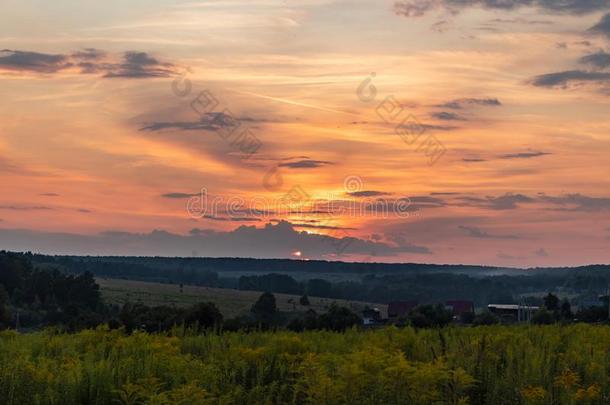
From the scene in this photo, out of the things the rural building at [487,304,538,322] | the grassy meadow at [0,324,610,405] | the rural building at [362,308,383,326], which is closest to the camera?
the grassy meadow at [0,324,610,405]

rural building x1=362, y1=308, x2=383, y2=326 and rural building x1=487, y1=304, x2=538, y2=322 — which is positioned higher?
rural building x1=487, y1=304, x2=538, y2=322

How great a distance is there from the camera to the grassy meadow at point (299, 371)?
37.7 ft

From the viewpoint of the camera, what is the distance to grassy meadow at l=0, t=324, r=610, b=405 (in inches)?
452

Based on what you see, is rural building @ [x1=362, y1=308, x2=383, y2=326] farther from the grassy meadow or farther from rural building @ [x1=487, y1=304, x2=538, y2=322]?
the grassy meadow

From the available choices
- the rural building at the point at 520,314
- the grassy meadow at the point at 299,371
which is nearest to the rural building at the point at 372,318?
the rural building at the point at 520,314

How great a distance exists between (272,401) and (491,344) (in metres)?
5.49

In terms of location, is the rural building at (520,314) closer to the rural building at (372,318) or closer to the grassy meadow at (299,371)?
the rural building at (372,318)

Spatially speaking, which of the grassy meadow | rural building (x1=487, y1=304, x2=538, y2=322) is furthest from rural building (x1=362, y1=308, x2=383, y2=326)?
the grassy meadow

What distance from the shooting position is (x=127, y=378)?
1255 centimetres

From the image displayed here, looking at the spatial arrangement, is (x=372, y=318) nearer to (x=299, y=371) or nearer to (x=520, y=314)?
(x=520, y=314)

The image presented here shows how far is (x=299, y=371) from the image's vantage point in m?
12.9

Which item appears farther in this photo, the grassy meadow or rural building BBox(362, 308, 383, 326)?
rural building BBox(362, 308, 383, 326)

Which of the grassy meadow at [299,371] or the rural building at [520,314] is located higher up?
the rural building at [520,314]

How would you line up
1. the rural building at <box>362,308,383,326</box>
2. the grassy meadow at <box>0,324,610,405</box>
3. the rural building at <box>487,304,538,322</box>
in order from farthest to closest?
the rural building at <box>487,304,538,322</box> < the rural building at <box>362,308,383,326</box> < the grassy meadow at <box>0,324,610,405</box>
